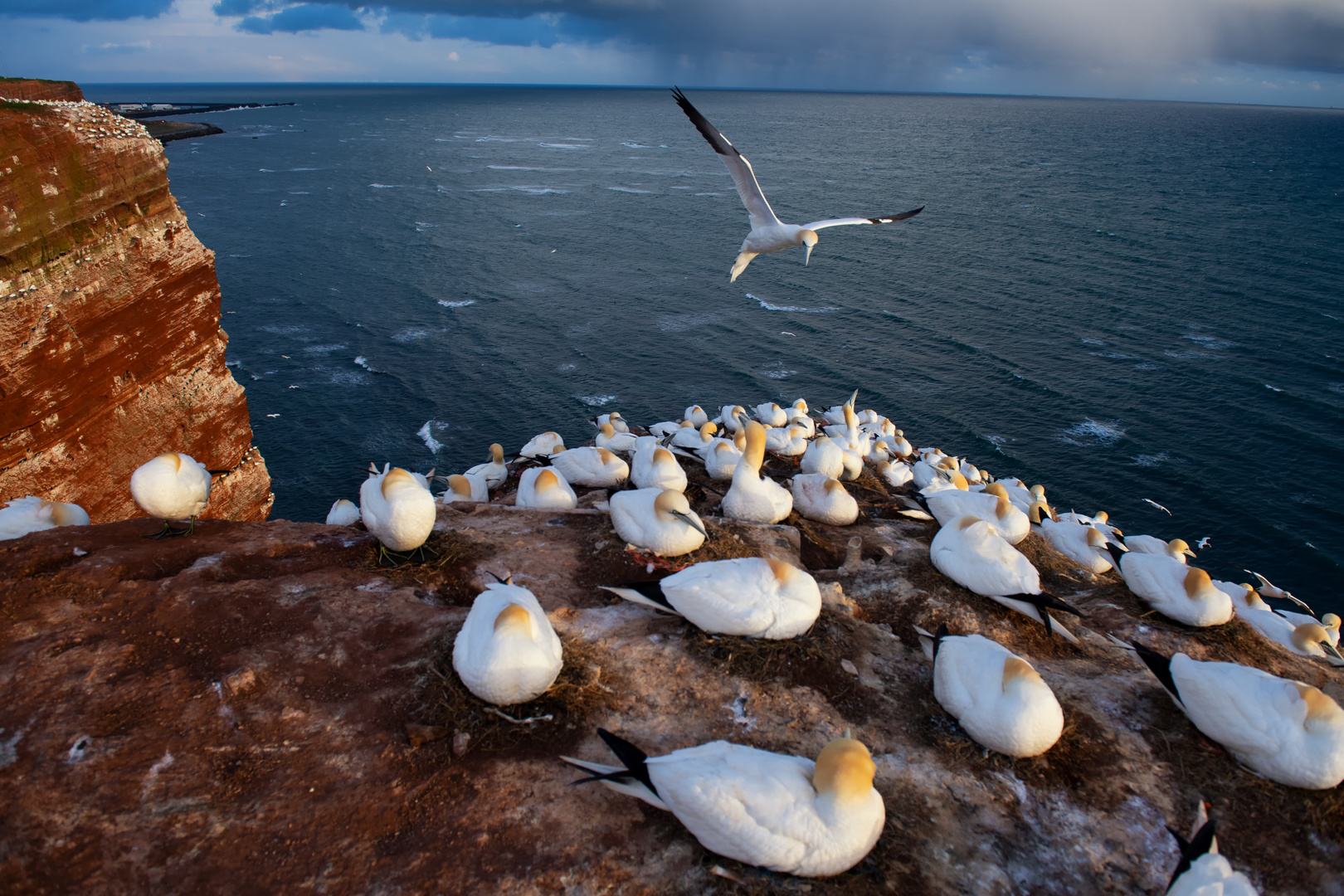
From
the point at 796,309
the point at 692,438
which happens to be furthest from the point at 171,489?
the point at 796,309

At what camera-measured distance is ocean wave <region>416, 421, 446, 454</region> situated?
106 ft

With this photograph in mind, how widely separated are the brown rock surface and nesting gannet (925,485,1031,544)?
8.68ft

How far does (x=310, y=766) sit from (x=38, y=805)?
1747 millimetres

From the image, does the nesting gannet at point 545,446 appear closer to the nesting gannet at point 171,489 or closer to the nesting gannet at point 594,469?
the nesting gannet at point 594,469

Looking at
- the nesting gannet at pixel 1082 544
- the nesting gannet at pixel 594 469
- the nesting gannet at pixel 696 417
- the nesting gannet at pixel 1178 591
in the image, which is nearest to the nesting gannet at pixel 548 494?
the nesting gannet at pixel 594 469

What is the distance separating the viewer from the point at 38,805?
4.93 metres

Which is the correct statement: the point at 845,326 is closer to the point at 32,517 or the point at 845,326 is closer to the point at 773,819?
the point at 32,517

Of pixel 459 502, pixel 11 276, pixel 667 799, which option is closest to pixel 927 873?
pixel 667 799

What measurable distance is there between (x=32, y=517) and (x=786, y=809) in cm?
1000

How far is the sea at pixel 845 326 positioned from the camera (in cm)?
3109

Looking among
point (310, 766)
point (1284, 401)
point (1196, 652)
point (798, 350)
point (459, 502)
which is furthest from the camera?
point (798, 350)

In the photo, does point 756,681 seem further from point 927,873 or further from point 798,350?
point 798,350

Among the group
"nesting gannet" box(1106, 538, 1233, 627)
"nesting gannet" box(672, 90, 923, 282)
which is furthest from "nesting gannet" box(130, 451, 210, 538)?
"nesting gannet" box(1106, 538, 1233, 627)

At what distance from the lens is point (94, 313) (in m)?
16.4
